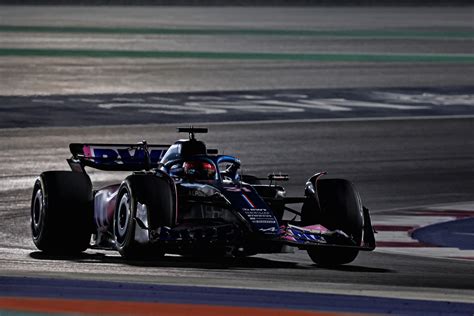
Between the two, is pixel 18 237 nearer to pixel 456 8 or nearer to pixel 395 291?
pixel 395 291

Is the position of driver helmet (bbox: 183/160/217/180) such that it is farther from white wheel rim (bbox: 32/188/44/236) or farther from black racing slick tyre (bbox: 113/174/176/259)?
white wheel rim (bbox: 32/188/44/236)

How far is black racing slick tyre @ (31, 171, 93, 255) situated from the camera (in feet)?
38.2

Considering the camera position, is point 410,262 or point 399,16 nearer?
point 410,262

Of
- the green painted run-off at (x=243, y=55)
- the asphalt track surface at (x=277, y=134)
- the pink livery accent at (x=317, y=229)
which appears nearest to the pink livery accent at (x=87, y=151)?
the asphalt track surface at (x=277, y=134)

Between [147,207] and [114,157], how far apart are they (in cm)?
178

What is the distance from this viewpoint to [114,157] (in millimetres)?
12625

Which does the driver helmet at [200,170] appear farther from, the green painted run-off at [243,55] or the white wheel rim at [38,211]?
the green painted run-off at [243,55]

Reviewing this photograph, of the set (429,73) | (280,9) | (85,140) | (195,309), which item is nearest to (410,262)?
(195,309)

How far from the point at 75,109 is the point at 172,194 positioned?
14442mm

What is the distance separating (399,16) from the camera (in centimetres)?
6450

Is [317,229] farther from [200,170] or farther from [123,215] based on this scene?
[123,215]

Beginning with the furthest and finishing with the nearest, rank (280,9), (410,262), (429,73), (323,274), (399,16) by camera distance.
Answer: (280,9) < (399,16) < (429,73) < (410,262) < (323,274)

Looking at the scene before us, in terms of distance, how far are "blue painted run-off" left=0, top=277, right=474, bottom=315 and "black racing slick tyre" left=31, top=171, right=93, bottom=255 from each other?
9.57 feet

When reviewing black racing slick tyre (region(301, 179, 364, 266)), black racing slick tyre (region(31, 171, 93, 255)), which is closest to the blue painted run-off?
black racing slick tyre (region(301, 179, 364, 266))
